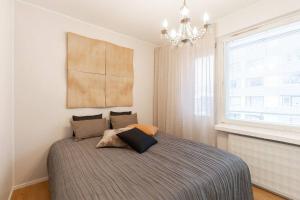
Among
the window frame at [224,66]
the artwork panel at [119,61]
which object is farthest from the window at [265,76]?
the artwork panel at [119,61]

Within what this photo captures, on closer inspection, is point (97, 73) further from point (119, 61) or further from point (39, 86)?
point (39, 86)

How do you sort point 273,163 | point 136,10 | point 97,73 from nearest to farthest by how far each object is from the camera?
point 273,163, point 136,10, point 97,73

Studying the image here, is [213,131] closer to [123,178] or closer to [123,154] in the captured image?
[123,154]

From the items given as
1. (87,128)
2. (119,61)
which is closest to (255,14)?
(119,61)

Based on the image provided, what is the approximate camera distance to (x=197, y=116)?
287cm

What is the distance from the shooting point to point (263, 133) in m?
1.97

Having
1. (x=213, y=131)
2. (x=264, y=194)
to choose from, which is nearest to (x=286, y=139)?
(x=264, y=194)

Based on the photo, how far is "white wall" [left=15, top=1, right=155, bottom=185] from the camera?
6.87 ft

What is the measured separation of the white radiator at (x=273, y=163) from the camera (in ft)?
5.82

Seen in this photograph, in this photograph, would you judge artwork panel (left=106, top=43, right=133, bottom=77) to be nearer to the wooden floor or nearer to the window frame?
the window frame

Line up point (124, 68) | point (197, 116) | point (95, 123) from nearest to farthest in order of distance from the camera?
point (95, 123) < point (197, 116) < point (124, 68)

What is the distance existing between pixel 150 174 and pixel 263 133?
1.64 metres

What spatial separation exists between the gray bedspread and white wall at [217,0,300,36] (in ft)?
6.26

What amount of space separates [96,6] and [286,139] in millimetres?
3014
